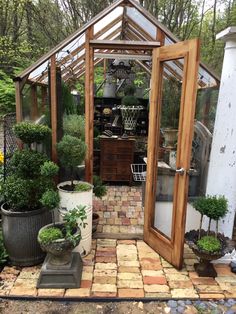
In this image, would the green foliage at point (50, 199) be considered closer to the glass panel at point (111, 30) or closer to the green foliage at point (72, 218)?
the green foliage at point (72, 218)

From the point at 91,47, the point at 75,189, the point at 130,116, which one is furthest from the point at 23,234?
the point at 130,116

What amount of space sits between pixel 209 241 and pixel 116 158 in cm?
291

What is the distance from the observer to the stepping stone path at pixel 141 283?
2.45m

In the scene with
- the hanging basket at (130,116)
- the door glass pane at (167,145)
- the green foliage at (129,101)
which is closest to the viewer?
the door glass pane at (167,145)

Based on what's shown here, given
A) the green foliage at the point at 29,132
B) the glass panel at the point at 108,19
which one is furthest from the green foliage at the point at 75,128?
the glass panel at the point at 108,19

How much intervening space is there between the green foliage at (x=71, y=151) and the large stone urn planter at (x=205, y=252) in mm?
1413

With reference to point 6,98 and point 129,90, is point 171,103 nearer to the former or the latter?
point 129,90

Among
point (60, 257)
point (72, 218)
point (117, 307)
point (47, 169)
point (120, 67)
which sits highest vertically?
point (120, 67)

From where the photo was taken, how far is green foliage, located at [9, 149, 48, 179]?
283 centimetres

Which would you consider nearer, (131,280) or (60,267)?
(60,267)

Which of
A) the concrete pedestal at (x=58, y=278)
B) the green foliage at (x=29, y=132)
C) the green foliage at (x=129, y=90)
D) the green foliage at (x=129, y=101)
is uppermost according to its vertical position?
the green foliage at (x=129, y=90)

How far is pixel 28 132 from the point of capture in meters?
2.80

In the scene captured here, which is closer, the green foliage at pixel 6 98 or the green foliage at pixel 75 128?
the green foliage at pixel 75 128

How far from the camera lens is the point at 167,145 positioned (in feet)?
10.1
